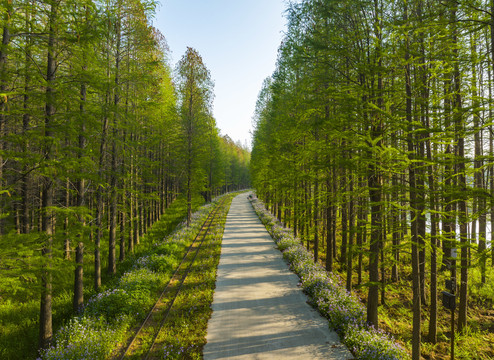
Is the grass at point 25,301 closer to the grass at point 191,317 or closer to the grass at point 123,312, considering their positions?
the grass at point 123,312

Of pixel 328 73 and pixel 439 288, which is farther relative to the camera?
pixel 439 288

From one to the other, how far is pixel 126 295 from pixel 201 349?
3.94m

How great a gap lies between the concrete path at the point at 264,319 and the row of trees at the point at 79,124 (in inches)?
196

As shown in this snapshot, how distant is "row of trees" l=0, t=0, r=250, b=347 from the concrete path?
Result: 4988mm

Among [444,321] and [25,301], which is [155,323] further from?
[444,321]

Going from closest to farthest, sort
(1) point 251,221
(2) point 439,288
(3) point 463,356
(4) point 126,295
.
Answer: (3) point 463,356, (4) point 126,295, (2) point 439,288, (1) point 251,221

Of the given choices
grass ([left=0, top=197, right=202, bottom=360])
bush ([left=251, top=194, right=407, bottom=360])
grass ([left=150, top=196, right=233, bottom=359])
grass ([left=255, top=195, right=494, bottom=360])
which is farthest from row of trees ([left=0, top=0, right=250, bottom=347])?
grass ([left=255, top=195, right=494, bottom=360])

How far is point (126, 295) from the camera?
9.26 metres

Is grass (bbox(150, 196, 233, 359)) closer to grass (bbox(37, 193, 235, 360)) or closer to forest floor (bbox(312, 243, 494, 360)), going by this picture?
grass (bbox(37, 193, 235, 360))

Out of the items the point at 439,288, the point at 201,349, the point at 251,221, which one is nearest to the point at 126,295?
the point at 201,349

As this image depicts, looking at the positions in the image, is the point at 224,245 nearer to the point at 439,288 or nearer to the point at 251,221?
the point at 251,221

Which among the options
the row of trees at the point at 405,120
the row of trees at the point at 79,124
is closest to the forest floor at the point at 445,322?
the row of trees at the point at 405,120

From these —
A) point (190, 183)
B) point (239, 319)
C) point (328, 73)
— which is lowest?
point (239, 319)

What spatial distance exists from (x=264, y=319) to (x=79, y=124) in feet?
26.8
